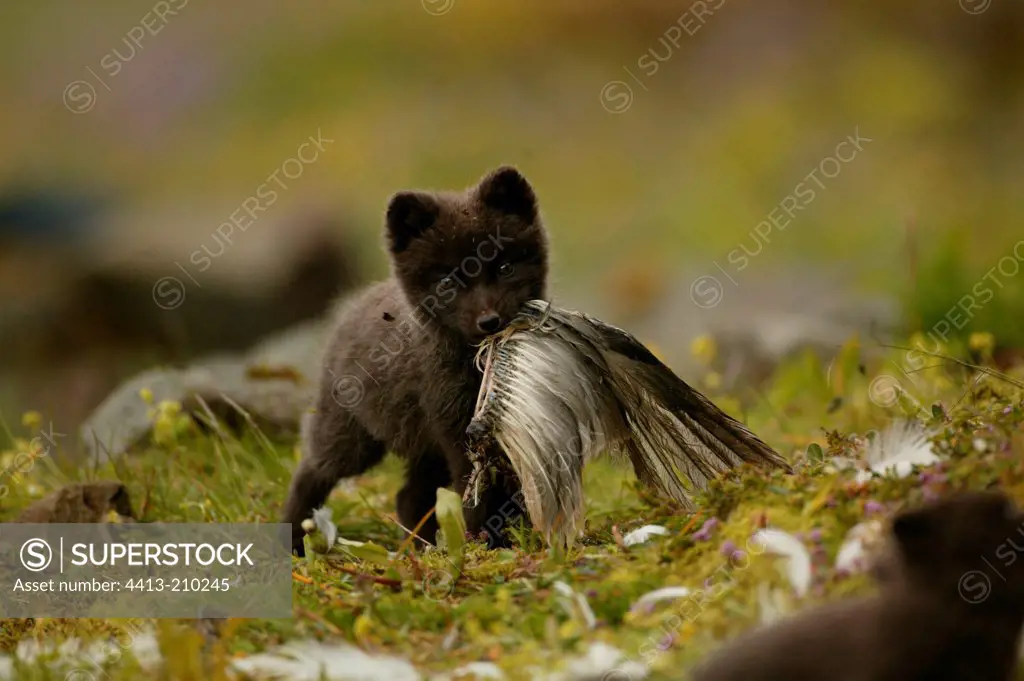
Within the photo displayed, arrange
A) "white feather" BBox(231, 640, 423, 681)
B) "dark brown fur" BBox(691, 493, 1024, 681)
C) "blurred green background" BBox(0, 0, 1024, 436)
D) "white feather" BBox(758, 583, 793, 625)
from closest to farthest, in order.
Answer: "dark brown fur" BBox(691, 493, 1024, 681) → "white feather" BBox(758, 583, 793, 625) → "white feather" BBox(231, 640, 423, 681) → "blurred green background" BBox(0, 0, 1024, 436)

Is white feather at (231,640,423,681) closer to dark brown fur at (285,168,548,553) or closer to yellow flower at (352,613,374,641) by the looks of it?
yellow flower at (352,613,374,641)

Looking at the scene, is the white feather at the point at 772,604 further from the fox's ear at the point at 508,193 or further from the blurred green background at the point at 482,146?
the blurred green background at the point at 482,146

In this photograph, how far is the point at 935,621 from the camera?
2.82m

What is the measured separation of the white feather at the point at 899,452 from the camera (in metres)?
4.12

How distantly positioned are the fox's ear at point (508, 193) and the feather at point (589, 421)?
88cm

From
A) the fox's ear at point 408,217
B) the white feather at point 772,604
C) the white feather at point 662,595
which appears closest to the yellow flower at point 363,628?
the white feather at point 662,595

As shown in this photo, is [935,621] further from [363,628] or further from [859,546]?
[363,628]

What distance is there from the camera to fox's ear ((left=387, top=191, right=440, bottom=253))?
557cm

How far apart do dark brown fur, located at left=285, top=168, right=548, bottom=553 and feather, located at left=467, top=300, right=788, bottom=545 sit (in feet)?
1.57

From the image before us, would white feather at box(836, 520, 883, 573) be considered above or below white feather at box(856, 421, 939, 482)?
below

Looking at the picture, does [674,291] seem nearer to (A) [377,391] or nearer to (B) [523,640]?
(A) [377,391]

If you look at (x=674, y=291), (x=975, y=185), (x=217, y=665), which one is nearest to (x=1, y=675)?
(x=217, y=665)

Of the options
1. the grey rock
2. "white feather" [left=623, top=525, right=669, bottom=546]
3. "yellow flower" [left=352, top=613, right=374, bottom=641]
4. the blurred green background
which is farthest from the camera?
the blurred green background

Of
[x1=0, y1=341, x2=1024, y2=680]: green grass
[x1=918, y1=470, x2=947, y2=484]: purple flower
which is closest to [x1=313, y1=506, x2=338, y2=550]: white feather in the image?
[x1=0, y1=341, x2=1024, y2=680]: green grass
